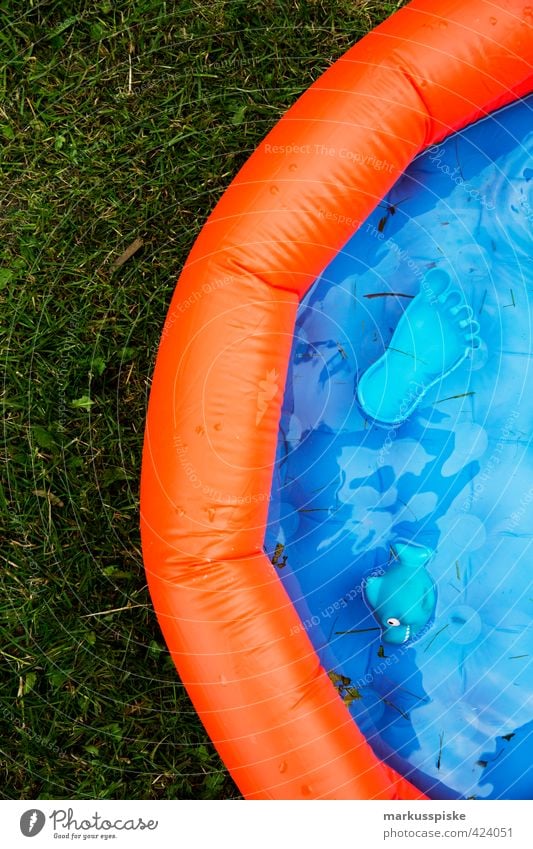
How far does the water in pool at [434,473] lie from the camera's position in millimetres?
1681

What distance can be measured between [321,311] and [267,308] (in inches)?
12.4

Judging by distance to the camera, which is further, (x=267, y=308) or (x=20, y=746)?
(x=20, y=746)

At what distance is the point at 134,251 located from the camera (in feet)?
6.29

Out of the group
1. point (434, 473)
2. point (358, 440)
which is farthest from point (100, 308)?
point (434, 473)

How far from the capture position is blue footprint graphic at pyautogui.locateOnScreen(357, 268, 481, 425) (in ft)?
5.58

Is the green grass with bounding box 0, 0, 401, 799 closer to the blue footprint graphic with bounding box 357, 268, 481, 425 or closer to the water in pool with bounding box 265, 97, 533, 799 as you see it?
the water in pool with bounding box 265, 97, 533, 799

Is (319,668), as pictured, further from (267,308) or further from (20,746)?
(20,746)

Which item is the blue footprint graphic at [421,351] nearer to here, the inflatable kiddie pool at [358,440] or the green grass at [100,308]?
the inflatable kiddie pool at [358,440]

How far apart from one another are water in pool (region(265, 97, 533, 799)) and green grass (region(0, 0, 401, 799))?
44cm

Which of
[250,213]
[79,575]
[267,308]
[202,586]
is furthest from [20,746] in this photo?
[250,213]

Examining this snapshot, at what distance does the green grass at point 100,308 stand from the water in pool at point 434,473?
0.44 m

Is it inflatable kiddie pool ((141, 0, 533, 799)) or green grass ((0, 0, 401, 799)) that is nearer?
inflatable kiddie pool ((141, 0, 533, 799))

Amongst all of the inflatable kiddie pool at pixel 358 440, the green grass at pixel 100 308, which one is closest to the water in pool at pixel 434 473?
the inflatable kiddie pool at pixel 358 440

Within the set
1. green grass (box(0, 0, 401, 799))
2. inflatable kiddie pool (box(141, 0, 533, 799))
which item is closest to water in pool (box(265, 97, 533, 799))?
inflatable kiddie pool (box(141, 0, 533, 799))
